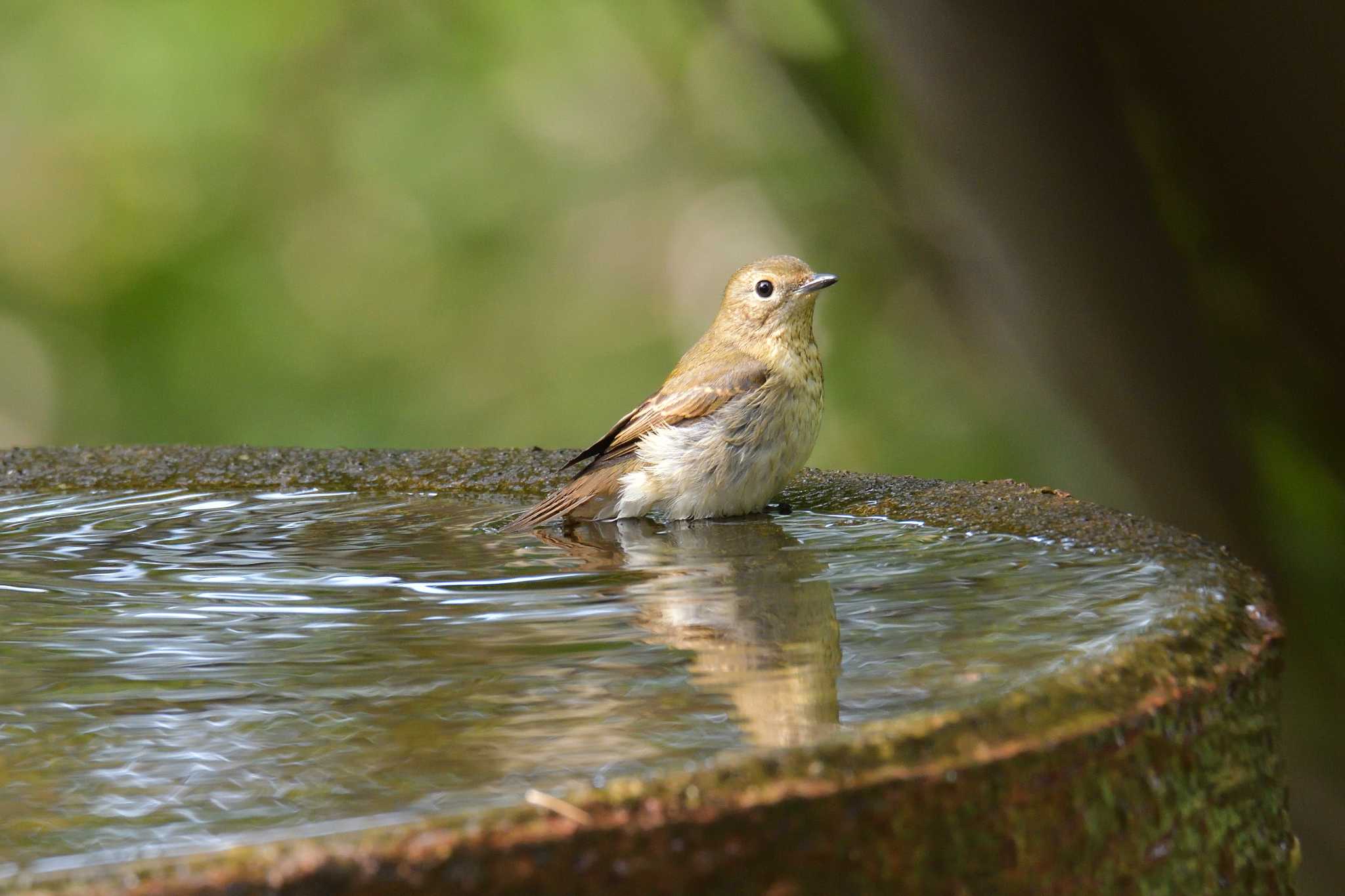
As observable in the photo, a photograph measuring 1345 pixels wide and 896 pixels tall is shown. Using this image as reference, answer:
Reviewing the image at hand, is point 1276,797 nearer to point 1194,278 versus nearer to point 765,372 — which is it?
point 765,372

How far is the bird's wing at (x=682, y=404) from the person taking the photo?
340 centimetres

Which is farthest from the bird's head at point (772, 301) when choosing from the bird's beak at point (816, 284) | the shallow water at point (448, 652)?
the shallow water at point (448, 652)

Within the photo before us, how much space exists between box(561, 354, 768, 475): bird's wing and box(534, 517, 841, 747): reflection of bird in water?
169 mm

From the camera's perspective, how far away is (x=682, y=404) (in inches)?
135

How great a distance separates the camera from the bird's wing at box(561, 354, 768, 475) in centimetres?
340

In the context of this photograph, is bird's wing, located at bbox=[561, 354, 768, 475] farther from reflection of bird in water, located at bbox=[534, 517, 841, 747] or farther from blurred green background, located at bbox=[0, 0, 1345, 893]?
blurred green background, located at bbox=[0, 0, 1345, 893]

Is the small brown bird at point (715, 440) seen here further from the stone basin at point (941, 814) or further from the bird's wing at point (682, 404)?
the stone basin at point (941, 814)

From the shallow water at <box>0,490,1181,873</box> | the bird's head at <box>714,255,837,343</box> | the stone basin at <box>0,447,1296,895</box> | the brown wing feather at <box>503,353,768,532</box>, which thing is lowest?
the stone basin at <box>0,447,1296,895</box>

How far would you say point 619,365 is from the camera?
28.6ft

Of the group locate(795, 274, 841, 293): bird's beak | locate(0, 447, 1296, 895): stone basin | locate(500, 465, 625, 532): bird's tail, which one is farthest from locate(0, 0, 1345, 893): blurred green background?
locate(0, 447, 1296, 895): stone basin

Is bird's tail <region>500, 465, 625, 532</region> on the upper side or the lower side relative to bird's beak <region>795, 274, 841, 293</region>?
lower

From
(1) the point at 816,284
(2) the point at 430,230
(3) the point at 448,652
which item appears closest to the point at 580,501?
(1) the point at 816,284

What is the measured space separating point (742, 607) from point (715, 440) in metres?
1.14

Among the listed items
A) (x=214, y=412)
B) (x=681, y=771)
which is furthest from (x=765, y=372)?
(x=214, y=412)
